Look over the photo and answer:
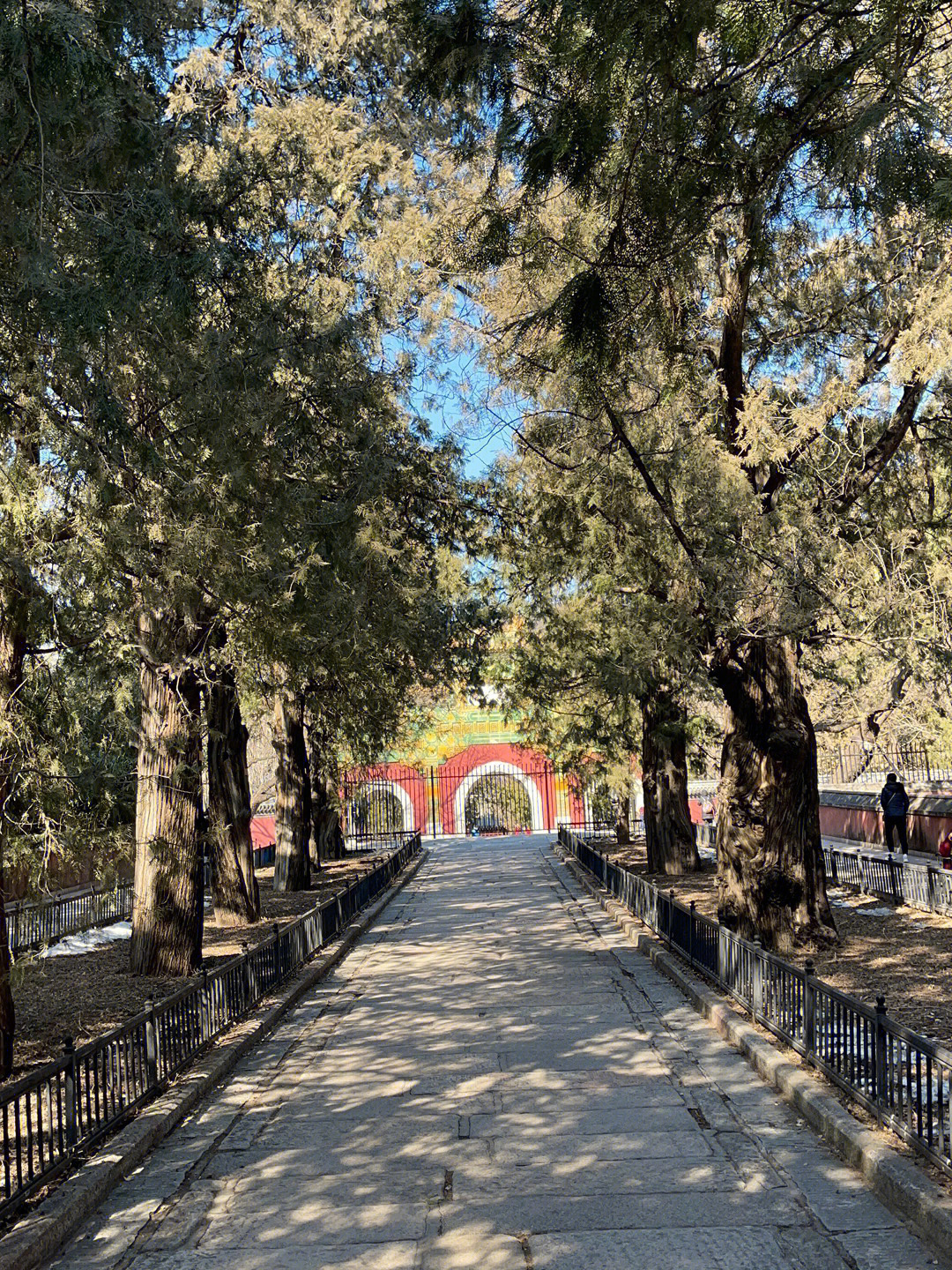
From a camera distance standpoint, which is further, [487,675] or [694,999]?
[487,675]

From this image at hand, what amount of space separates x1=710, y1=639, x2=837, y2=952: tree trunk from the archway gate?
1488 inches

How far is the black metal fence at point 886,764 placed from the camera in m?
30.3

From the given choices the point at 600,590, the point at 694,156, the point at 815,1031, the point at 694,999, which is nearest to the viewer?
the point at 694,156

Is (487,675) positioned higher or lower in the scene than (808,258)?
lower

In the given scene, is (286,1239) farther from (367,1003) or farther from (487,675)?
(487,675)

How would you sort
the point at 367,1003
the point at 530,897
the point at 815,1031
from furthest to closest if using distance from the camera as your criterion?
the point at 530,897, the point at 367,1003, the point at 815,1031

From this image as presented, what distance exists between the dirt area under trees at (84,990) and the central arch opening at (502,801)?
35.8 meters

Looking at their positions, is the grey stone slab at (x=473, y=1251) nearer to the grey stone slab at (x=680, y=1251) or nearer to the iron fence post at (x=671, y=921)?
the grey stone slab at (x=680, y=1251)

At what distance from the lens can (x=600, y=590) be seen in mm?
17422

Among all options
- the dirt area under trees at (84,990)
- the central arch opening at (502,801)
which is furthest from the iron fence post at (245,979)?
the central arch opening at (502,801)

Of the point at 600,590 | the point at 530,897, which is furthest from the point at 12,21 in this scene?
the point at 530,897

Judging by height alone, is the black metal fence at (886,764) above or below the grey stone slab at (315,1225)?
above

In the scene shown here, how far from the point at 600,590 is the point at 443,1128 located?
10123 millimetres

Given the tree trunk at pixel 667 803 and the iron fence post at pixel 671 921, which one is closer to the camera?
the iron fence post at pixel 671 921
